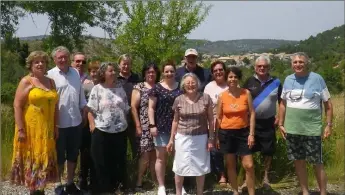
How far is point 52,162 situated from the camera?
16.6ft

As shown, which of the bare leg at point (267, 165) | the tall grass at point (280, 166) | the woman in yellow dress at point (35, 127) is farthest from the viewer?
the tall grass at point (280, 166)

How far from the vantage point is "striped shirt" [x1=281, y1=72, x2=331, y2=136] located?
201 inches

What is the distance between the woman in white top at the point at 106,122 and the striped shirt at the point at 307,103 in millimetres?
2063

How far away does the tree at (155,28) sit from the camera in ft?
51.1

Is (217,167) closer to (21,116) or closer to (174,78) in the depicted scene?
(174,78)

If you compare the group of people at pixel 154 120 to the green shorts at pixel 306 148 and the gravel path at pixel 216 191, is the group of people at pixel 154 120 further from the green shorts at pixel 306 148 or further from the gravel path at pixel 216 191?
the gravel path at pixel 216 191

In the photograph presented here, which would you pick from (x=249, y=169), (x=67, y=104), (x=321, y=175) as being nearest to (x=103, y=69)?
(x=67, y=104)

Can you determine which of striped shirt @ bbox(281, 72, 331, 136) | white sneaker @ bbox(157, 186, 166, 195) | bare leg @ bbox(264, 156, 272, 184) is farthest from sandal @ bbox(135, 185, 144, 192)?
striped shirt @ bbox(281, 72, 331, 136)

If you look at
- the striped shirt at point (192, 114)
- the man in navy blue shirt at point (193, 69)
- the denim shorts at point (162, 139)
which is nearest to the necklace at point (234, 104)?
the striped shirt at point (192, 114)

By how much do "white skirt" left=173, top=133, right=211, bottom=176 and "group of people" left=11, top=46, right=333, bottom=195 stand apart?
0.5 inches

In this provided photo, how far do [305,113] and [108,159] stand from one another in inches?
99.2

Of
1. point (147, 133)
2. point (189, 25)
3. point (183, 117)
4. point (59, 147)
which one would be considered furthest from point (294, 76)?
point (189, 25)

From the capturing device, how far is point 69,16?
14.4 meters

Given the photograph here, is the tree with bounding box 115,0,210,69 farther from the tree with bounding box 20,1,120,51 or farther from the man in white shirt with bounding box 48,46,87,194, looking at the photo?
the man in white shirt with bounding box 48,46,87,194
